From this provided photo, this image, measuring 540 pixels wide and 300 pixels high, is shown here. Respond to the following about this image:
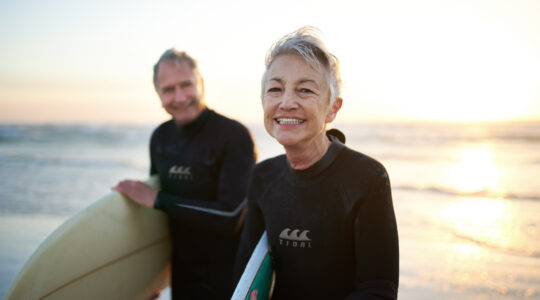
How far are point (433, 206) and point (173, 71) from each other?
5487 mm

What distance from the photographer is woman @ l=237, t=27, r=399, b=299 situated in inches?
55.2

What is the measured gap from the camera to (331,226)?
5.05ft

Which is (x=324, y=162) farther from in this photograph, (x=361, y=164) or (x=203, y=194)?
(x=203, y=194)

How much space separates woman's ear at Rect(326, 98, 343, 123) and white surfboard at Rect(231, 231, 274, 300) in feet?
2.06

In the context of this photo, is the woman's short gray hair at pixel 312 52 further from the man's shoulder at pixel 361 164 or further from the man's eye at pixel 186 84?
the man's eye at pixel 186 84

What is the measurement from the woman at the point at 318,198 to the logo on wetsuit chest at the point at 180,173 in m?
1.01

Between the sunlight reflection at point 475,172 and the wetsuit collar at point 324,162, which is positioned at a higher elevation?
the wetsuit collar at point 324,162

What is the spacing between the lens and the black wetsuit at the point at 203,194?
240 cm

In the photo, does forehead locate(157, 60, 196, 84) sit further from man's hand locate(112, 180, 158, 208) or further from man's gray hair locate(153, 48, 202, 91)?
man's hand locate(112, 180, 158, 208)

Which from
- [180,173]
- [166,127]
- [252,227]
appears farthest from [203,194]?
[252,227]

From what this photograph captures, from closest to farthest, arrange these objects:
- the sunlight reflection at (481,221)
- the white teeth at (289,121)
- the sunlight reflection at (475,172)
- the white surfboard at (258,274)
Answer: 1. the white teeth at (289,121)
2. the white surfboard at (258,274)
3. the sunlight reflection at (481,221)
4. the sunlight reflection at (475,172)

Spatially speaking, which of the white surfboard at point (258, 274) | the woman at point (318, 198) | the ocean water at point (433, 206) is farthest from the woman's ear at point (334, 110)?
the ocean water at point (433, 206)

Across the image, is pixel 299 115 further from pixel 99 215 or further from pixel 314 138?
pixel 99 215

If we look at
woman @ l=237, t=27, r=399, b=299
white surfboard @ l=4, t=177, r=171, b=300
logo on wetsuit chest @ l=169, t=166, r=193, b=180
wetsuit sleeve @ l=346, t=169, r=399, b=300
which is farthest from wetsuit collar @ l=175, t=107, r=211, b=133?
wetsuit sleeve @ l=346, t=169, r=399, b=300
